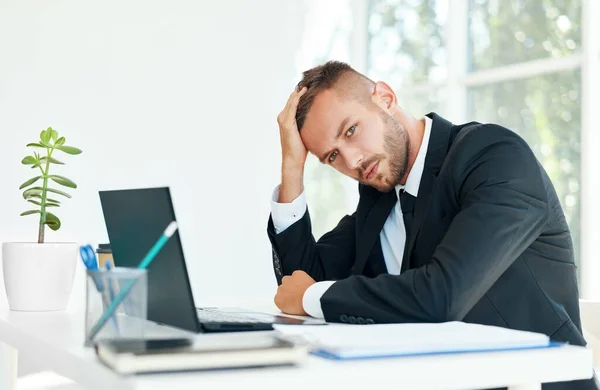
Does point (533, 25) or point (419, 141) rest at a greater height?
point (533, 25)

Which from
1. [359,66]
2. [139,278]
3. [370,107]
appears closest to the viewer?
[139,278]

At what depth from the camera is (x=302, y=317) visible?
1536 mm

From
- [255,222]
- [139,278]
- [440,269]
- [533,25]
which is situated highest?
[533,25]

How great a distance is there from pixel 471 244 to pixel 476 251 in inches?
0.6

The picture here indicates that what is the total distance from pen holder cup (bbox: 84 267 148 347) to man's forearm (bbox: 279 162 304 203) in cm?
102

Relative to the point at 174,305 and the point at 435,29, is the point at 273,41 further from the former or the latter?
the point at 174,305

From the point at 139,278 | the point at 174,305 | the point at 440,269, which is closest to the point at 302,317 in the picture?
the point at 440,269

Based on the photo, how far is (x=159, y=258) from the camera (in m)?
1.17

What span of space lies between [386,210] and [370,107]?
262 millimetres

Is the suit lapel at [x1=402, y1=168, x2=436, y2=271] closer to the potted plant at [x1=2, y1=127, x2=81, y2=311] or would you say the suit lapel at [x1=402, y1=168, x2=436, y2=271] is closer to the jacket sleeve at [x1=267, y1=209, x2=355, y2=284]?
the jacket sleeve at [x1=267, y1=209, x2=355, y2=284]

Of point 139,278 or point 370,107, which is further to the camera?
point 370,107

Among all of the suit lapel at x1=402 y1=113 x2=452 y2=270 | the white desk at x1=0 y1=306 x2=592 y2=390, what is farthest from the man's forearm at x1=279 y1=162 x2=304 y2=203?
the white desk at x1=0 y1=306 x2=592 y2=390

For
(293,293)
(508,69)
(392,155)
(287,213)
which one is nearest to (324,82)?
(392,155)

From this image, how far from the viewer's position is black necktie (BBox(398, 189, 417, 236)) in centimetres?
184
